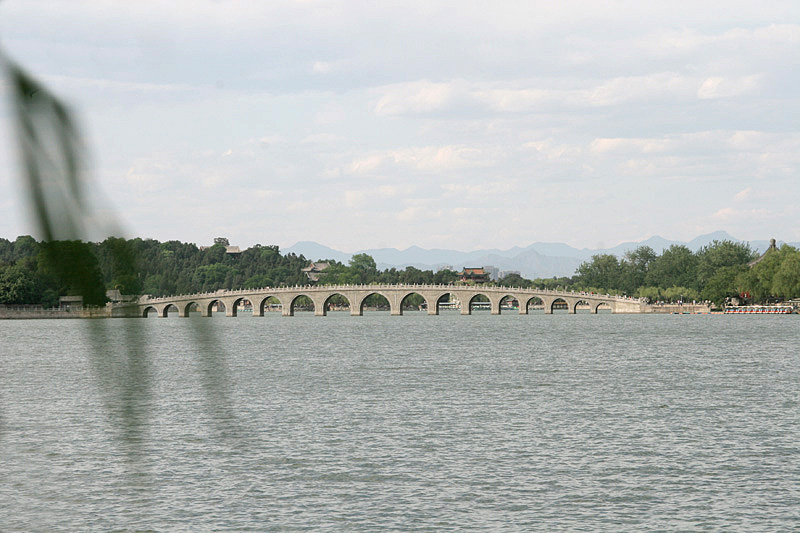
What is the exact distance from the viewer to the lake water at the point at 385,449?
16.4 metres

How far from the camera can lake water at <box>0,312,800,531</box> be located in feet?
53.7

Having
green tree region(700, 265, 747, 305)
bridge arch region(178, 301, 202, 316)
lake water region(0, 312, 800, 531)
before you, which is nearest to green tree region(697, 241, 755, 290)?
green tree region(700, 265, 747, 305)

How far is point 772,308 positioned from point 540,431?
477ft

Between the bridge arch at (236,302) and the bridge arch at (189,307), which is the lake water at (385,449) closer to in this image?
the bridge arch at (189,307)

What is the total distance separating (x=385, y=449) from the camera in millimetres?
24062

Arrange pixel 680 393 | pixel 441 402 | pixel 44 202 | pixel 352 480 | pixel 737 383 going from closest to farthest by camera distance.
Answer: pixel 44 202 < pixel 352 480 < pixel 441 402 < pixel 680 393 < pixel 737 383

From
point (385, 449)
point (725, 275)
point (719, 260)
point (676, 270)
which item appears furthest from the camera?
point (676, 270)

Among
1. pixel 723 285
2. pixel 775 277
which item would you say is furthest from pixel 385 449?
pixel 723 285

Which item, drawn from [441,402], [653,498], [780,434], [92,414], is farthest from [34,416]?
[780,434]

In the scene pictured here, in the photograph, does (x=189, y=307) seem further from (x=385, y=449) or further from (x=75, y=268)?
(x=385, y=449)

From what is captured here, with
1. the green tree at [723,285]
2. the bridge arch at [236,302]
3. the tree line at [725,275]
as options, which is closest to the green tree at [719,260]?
the tree line at [725,275]

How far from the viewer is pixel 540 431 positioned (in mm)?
27594

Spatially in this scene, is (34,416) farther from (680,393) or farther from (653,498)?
(680,393)

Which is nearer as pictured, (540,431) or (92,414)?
(540,431)
